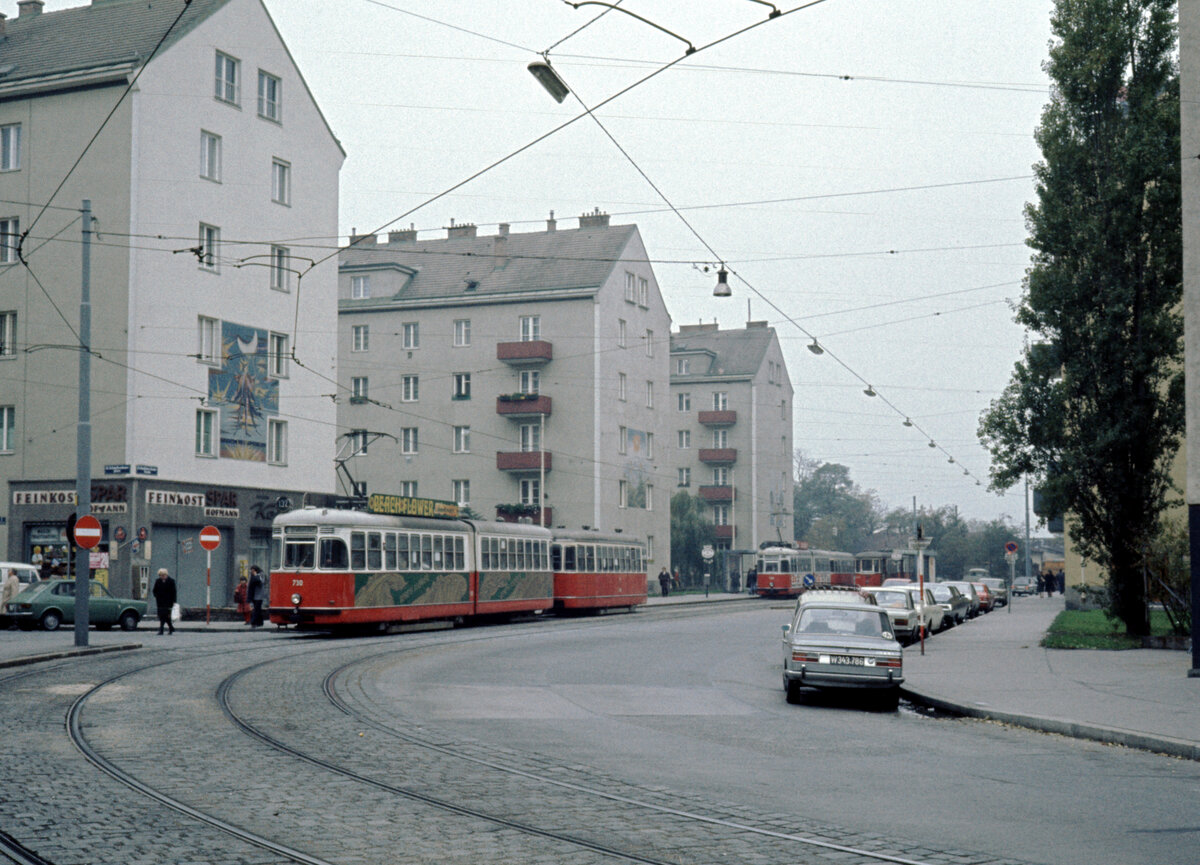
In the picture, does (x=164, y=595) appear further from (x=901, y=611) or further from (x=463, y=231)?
(x=463, y=231)

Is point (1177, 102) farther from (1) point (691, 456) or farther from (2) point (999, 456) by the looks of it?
(1) point (691, 456)

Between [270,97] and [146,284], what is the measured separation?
966cm

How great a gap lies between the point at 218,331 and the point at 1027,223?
25694 millimetres

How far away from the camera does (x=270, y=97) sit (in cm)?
4738

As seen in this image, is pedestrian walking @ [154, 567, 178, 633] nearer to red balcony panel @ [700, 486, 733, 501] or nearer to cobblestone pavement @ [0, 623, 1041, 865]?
cobblestone pavement @ [0, 623, 1041, 865]

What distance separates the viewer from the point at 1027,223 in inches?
1188

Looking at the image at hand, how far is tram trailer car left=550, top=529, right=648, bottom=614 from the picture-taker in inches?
1770

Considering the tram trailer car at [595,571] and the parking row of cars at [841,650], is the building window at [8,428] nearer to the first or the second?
the tram trailer car at [595,571]

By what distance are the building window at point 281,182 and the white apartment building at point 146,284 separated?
290mm

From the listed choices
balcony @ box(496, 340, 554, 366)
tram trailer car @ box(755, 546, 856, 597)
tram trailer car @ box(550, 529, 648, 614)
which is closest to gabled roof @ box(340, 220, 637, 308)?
balcony @ box(496, 340, 554, 366)

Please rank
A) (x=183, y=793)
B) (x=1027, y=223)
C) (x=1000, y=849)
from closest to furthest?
1. (x=1000, y=849)
2. (x=183, y=793)
3. (x=1027, y=223)

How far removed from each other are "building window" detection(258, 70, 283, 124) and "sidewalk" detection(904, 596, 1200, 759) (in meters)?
29.5

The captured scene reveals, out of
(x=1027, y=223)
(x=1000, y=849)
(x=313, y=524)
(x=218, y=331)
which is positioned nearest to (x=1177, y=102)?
(x=1027, y=223)

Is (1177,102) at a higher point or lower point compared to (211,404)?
higher
